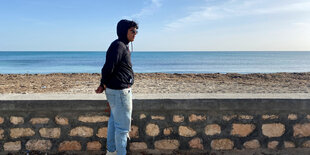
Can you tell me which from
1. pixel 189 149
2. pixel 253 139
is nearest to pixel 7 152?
pixel 189 149

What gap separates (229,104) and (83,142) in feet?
5.66

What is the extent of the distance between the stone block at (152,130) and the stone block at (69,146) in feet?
2.64

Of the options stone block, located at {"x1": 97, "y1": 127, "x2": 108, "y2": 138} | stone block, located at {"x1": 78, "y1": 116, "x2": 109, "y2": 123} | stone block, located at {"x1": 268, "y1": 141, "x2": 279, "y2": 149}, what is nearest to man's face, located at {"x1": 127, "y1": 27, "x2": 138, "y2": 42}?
stone block, located at {"x1": 78, "y1": 116, "x2": 109, "y2": 123}

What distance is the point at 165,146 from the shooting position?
317 cm

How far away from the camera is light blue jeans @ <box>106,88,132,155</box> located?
2.64 m

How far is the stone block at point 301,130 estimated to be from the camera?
3169 millimetres

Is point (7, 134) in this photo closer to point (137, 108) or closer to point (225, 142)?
point (137, 108)

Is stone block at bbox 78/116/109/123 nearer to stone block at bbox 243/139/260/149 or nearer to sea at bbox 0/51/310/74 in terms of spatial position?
stone block at bbox 243/139/260/149

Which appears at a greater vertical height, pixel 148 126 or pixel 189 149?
pixel 148 126

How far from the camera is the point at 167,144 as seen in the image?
3172 mm

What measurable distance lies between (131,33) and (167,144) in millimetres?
1351

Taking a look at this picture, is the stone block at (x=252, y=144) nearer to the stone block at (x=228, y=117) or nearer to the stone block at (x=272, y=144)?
the stone block at (x=272, y=144)

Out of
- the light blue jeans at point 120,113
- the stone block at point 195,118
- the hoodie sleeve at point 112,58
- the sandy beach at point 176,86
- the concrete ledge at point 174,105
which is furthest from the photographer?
the sandy beach at point 176,86

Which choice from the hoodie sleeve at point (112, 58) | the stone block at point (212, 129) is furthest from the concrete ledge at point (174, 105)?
the hoodie sleeve at point (112, 58)
